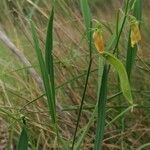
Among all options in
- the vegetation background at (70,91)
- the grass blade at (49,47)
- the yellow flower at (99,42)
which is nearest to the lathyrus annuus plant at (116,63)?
the yellow flower at (99,42)

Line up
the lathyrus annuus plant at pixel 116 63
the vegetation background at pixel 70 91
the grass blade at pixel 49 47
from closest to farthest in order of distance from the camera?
the lathyrus annuus plant at pixel 116 63 → the grass blade at pixel 49 47 → the vegetation background at pixel 70 91

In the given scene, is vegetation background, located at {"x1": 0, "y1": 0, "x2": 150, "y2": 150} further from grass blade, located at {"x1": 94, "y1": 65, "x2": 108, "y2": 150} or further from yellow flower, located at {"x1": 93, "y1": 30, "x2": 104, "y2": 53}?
yellow flower, located at {"x1": 93, "y1": 30, "x2": 104, "y2": 53}

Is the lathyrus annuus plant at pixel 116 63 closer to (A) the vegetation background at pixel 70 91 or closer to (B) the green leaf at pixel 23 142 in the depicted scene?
(B) the green leaf at pixel 23 142

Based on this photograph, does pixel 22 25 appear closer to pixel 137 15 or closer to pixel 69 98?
pixel 69 98

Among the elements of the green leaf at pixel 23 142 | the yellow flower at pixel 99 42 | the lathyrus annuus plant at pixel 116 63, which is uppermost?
the yellow flower at pixel 99 42

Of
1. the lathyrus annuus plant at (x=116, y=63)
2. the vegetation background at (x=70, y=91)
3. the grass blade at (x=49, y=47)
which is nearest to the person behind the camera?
the lathyrus annuus plant at (x=116, y=63)

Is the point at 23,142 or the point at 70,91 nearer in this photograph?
the point at 23,142

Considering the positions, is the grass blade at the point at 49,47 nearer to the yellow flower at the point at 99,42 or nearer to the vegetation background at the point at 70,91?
the yellow flower at the point at 99,42

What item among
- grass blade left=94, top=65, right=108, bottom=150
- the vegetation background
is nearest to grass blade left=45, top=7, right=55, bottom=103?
grass blade left=94, top=65, right=108, bottom=150

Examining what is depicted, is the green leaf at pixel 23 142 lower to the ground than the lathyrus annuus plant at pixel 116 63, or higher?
lower

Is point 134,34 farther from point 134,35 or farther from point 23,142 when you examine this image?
point 23,142

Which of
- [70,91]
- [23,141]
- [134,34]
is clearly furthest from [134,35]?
[70,91]

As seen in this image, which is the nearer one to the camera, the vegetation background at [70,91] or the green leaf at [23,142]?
the green leaf at [23,142]
